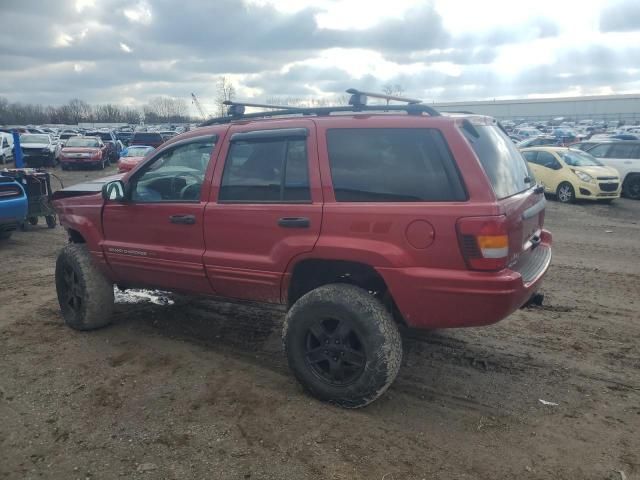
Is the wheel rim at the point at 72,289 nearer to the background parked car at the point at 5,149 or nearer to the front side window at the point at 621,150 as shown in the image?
the front side window at the point at 621,150

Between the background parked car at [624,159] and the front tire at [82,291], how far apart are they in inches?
614

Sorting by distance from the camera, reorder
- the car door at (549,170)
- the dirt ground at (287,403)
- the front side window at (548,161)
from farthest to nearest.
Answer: the front side window at (548,161), the car door at (549,170), the dirt ground at (287,403)

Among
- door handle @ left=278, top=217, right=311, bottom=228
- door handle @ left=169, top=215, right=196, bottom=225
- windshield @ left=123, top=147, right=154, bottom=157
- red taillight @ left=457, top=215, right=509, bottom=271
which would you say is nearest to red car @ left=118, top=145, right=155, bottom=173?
windshield @ left=123, top=147, right=154, bottom=157

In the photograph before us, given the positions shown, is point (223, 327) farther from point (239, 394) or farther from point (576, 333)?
point (576, 333)

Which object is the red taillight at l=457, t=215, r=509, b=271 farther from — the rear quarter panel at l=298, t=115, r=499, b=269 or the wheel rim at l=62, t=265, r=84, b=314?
the wheel rim at l=62, t=265, r=84, b=314

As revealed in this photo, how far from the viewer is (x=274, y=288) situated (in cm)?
391

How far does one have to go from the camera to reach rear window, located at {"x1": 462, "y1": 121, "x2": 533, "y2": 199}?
11.1ft

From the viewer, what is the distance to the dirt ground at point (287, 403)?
301 cm

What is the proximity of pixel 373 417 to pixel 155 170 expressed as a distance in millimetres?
2782

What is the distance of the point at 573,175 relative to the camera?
46.8ft

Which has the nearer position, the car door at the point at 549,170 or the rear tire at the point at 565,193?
the rear tire at the point at 565,193

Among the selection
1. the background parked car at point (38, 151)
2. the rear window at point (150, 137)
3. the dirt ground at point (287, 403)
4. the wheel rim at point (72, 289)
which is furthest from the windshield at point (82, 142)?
the wheel rim at point (72, 289)

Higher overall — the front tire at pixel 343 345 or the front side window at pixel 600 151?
the front side window at pixel 600 151

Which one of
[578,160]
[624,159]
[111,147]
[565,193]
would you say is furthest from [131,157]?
[624,159]
